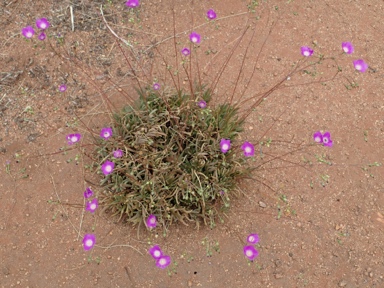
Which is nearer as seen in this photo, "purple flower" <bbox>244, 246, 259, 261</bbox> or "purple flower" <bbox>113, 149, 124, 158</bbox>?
"purple flower" <bbox>244, 246, 259, 261</bbox>

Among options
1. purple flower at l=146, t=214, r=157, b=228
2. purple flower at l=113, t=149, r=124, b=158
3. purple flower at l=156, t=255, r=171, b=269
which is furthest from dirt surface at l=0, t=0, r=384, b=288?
purple flower at l=113, t=149, r=124, b=158

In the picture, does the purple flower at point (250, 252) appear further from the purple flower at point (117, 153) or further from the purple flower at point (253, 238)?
the purple flower at point (117, 153)

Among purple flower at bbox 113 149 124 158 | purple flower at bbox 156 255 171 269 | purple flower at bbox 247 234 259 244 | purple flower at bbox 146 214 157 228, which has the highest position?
purple flower at bbox 247 234 259 244

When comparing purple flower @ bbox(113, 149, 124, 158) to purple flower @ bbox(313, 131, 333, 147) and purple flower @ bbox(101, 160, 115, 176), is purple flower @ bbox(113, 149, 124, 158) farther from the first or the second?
purple flower @ bbox(313, 131, 333, 147)

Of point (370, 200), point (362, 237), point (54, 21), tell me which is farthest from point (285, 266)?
point (54, 21)

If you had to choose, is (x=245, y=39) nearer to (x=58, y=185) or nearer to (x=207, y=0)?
(x=207, y=0)

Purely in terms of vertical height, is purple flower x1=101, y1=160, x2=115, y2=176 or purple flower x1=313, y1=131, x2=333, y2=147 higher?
purple flower x1=313, y1=131, x2=333, y2=147

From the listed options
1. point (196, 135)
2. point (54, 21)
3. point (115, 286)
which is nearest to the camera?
point (115, 286)
